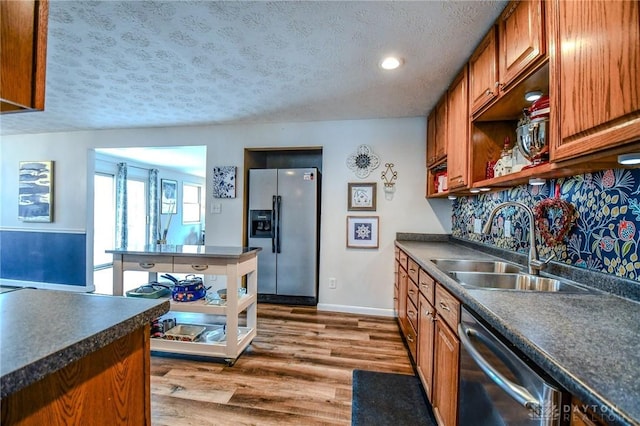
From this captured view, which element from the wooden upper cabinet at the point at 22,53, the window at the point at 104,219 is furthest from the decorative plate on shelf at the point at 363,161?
the window at the point at 104,219

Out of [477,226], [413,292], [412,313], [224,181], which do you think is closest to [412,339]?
[412,313]

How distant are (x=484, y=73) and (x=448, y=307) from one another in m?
1.44

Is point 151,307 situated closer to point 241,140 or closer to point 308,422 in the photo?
point 308,422

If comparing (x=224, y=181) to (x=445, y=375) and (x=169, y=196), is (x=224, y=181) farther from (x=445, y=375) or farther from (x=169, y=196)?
(x=169, y=196)

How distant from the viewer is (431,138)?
10.4ft

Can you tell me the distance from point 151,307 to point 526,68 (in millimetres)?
1794

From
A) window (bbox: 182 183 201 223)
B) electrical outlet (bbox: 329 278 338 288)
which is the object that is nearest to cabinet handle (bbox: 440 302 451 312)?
electrical outlet (bbox: 329 278 338 288)

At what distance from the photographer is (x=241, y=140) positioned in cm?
383

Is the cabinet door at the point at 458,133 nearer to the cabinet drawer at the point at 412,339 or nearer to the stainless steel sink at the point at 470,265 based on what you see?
the stainless steel sink at the point at 470,265

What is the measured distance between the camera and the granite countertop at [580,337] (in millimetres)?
547

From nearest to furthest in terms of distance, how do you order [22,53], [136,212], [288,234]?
[22,53] < [288,234] < [136,212]

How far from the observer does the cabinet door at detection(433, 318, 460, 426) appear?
1.32 m

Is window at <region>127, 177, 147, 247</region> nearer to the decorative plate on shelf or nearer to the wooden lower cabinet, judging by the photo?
the decorative plate on shelf

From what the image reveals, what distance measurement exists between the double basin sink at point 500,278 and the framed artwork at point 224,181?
2752 mm
